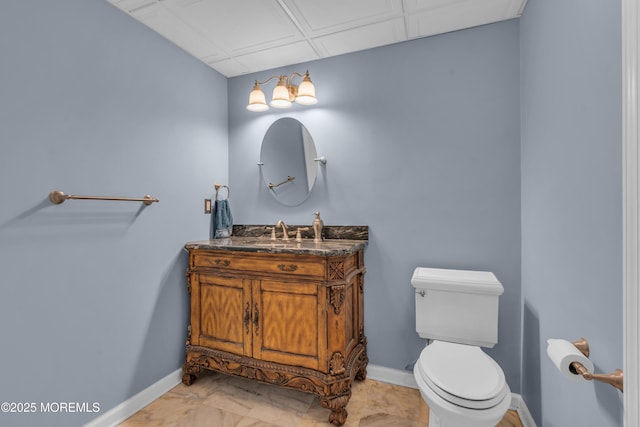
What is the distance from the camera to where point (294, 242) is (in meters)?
2.16

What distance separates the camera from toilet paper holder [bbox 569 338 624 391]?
0.66 meters

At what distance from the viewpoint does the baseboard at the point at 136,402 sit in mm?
1623

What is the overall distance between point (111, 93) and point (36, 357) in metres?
1.37

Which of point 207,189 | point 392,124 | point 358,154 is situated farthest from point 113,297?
point 392,124

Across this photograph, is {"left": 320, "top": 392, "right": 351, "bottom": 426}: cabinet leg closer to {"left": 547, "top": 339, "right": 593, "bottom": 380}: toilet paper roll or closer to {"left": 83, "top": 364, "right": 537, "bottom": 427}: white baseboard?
{"left": 83, "top": 364, "right": 537, "bottom": 427}: white baseboard

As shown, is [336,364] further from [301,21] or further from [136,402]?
[301,21]

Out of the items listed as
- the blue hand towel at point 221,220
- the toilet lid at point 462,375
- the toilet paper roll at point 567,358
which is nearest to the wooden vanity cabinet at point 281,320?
the blue hand towel at point 221,220

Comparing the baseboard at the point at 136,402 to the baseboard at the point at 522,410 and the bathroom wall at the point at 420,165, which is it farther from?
the baseboard at the point at 522,410

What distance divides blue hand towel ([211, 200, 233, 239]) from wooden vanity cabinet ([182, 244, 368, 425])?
0.38 metres

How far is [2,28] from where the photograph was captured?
1.27 meters

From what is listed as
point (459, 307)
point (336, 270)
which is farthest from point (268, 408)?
point (459, 307)

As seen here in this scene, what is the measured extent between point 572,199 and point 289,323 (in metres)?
1.48

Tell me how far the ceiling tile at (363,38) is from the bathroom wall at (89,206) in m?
1.01

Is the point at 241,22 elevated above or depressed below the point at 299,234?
above
